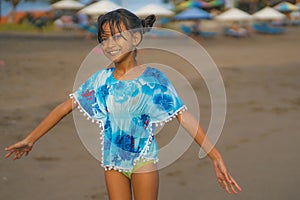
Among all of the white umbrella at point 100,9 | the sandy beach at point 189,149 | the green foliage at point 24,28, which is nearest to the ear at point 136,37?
the sandy beach at point 189,149

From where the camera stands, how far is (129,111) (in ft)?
9.21

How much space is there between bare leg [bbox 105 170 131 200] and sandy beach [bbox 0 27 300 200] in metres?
2.39

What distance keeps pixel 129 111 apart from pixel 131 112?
0.04 ft

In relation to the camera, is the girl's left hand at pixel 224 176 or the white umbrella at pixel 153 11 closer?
the girl's left hand at pixel 224 176

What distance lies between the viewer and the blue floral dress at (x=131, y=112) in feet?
9.21

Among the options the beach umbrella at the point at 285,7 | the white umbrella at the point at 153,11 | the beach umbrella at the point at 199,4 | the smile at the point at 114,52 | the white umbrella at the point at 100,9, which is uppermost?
the smile at the point at 114,52

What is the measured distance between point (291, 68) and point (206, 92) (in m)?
5.77

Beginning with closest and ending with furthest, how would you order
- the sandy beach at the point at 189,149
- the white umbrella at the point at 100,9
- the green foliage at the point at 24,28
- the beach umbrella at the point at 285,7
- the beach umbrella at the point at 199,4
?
the sandy beach at the point at 189,149
the white umbrella at the point at 100,9
the green foliage at the point at 24,28
the beach umbrella at the point at 199,4
the beach umbrella at the point at 285,7

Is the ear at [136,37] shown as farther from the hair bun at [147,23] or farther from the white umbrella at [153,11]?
the white umbrella at [153,11]

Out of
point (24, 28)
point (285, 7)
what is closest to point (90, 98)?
point (24, 28)

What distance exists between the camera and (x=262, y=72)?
1545cm

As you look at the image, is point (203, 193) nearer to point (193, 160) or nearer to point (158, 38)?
point (193, 160)

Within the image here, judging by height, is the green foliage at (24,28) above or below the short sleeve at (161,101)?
below

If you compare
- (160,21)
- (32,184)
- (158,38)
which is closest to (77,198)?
(32,184)
